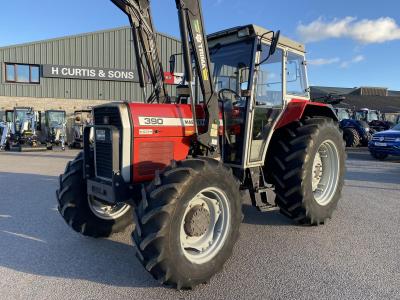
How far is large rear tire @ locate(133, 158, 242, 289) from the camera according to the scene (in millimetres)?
3064

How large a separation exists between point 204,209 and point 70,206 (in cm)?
161

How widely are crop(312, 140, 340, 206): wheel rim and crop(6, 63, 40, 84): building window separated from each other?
22.2m

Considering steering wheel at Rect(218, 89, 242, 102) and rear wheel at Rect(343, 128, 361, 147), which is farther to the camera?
rear wheel at Rect(343, 128, 361, 147)

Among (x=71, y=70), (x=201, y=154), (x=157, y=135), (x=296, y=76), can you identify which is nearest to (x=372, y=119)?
(x=71, y=70)

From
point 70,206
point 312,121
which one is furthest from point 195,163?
point 312,121

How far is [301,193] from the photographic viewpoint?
181 inches

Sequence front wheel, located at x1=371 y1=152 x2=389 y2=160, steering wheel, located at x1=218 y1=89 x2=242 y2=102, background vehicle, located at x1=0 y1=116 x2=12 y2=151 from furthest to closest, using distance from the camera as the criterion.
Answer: background vehicle, located at x1=0 y1=116 x2=12 y2=151 < front wheel, located at x1=371 y1=152 x2=389 y2=160 < steering wheel, located at x1=218 y1=89 x2=242 y2=102

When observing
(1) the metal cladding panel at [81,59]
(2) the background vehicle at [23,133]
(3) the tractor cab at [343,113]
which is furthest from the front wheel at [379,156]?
(2) the background vehicle at [23,133]

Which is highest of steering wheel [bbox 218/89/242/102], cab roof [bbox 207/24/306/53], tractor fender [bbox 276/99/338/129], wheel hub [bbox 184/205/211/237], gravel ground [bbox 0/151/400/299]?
cab roof [bbox 207/24/306/53]

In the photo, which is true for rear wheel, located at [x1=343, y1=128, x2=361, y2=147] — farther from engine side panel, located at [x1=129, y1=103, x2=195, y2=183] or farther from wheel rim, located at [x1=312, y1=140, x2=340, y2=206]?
engine side panel, located at [x1=129, y1=103, x2=195, y2=183]

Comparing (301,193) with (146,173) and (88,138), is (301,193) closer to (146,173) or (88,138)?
(146,173)

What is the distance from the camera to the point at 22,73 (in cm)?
2350

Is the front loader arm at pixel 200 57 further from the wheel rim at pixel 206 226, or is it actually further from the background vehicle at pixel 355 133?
the background vehicle at pixel 355 133

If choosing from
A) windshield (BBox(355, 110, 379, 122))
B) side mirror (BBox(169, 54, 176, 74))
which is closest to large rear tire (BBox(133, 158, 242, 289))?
side mirror (BBox(169, 54, 176, 74))
